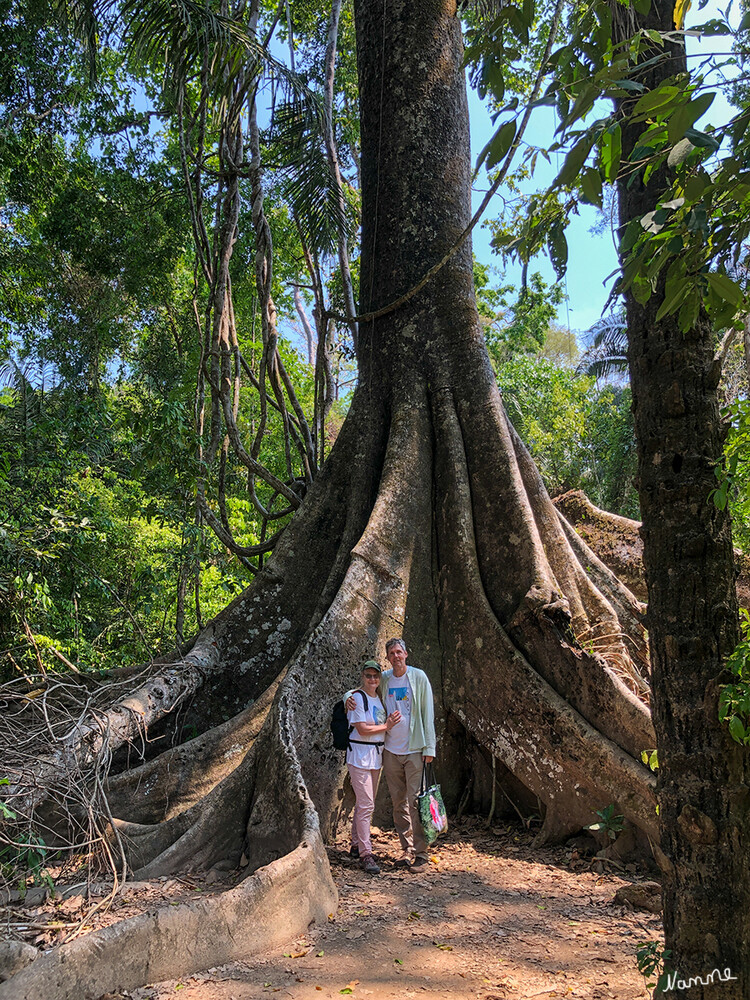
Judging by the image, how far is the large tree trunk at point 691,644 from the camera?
6.91 ft

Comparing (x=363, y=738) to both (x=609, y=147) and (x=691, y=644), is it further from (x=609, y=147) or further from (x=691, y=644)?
(x=609, y=147)

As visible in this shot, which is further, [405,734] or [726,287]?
[405,734]

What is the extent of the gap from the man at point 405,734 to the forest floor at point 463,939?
32 cm

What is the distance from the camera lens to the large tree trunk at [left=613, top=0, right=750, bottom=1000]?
211cm

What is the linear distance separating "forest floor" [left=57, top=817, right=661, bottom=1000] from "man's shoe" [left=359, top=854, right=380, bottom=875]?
0.04 metres

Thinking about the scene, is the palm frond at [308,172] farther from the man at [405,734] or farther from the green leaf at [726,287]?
the green leaf at [726,287]

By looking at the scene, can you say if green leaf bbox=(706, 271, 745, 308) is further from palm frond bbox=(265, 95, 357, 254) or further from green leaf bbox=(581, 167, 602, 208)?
palm frond bbox=(265, 95, 357, 254)

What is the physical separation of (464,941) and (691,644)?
2.00 meters

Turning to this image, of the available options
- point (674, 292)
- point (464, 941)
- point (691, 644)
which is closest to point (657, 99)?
point (674, 292)

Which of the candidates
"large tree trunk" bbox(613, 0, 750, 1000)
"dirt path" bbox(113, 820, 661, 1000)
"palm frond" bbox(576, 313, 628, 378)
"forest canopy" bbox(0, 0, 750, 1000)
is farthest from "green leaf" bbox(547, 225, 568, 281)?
"palm frond" bbox(576, 313, 628, 378)

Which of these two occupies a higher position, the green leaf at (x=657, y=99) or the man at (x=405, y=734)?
the green leaf at (x=657, y=99)

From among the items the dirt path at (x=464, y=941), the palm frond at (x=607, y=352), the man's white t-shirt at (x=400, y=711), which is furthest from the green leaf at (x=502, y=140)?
the palm frond at (x=607, y=352)

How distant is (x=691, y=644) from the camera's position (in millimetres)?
2178

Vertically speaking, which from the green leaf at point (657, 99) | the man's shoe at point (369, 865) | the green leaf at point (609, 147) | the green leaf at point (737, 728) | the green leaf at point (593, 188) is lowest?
the man's shoe at point (369, 865)
